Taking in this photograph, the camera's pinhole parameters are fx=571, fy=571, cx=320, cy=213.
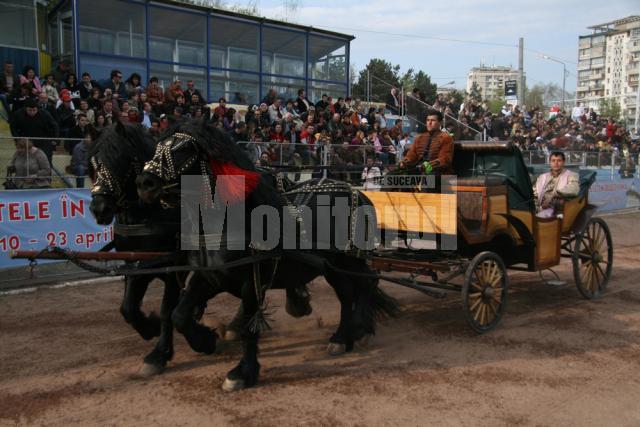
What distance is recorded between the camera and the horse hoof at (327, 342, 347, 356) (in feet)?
16.7

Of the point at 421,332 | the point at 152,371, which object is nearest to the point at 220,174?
the point at 152,371

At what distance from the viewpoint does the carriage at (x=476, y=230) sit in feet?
18.1

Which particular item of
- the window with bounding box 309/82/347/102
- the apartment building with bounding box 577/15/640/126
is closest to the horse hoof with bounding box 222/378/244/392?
the window with bounding box 309/82/347/102

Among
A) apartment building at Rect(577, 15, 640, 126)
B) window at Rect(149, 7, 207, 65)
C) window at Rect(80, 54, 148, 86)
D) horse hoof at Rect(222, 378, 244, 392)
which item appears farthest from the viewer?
apartment building at Rect(577, 15, 640, 126)

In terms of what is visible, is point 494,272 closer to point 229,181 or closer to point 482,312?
point 482,312

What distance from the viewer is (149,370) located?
176 inches

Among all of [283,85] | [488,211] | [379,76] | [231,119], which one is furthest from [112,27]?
[379,76]

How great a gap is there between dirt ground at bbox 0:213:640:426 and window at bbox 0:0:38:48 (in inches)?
394

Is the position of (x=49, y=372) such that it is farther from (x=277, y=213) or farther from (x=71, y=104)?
(x=71, y=104)

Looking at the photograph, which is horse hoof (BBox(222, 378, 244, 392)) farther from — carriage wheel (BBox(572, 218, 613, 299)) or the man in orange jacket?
carriage wheel (BBox(572, 218, 613, 299))

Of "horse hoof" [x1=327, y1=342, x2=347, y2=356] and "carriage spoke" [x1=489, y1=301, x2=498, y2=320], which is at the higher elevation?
"carriage spoke" [x1=489, y1=301, x2=498, y2=320]

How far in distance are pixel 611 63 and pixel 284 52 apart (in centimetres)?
10399

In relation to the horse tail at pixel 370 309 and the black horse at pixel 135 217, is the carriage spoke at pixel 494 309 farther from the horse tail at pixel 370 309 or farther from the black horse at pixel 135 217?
the black horse at pixel 135 217

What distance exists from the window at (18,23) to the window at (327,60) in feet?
29.1
